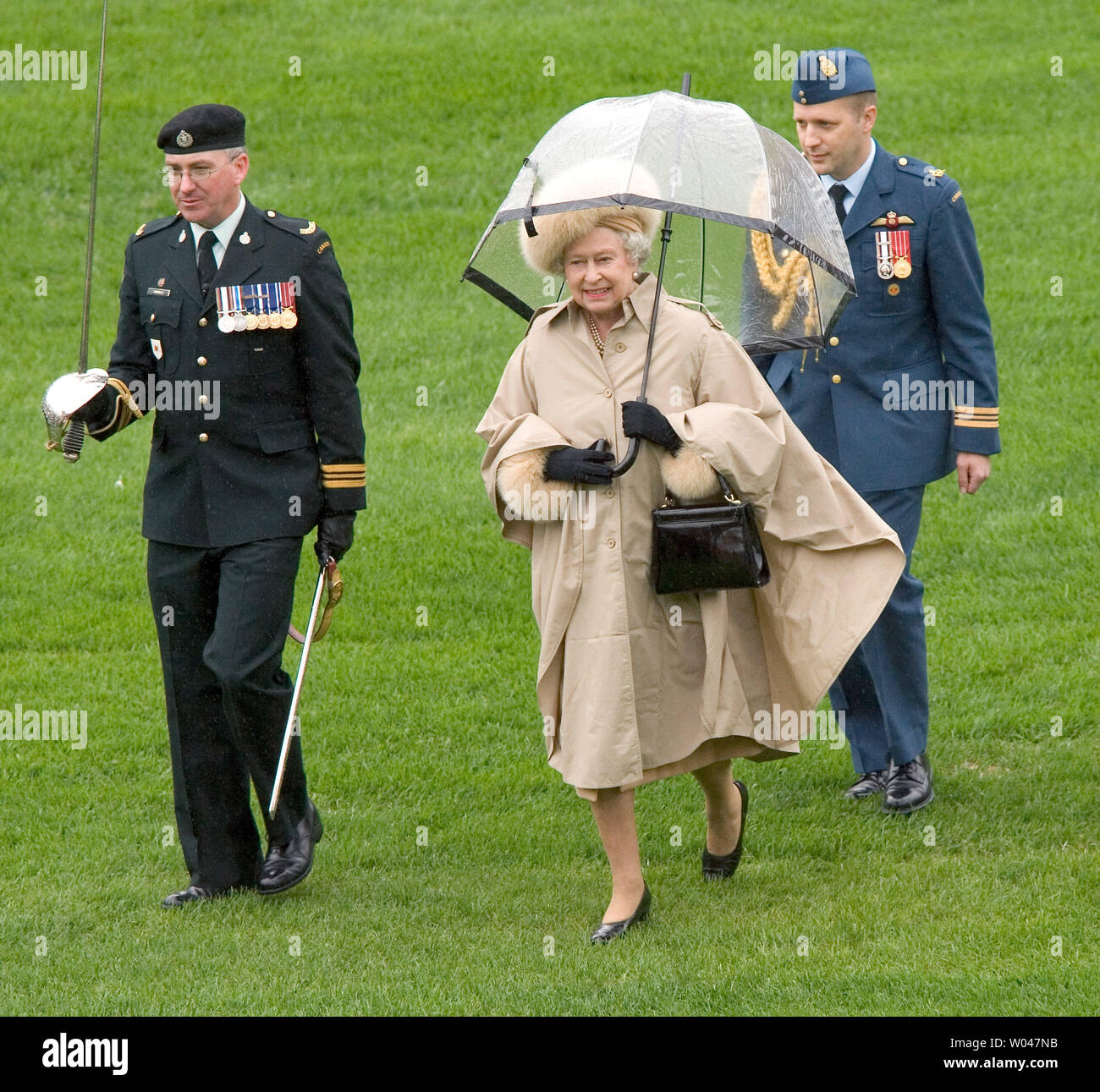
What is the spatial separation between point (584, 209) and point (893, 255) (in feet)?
5.57

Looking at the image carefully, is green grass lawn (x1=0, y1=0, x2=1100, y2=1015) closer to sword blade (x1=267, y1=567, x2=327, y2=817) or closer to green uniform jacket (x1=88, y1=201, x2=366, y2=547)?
sword blade (x1=267, y1=567, x2=327, y2=817)

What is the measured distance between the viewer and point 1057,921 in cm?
511

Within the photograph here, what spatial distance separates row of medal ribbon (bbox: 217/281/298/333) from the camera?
5445 millimetres

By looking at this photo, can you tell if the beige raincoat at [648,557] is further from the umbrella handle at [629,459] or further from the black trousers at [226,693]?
the black trousers at [226,693]

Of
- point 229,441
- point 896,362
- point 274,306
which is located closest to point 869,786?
point 896,362

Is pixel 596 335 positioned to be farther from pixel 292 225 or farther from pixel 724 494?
pixel 292 225

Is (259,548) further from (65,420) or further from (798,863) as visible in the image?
(798,863)

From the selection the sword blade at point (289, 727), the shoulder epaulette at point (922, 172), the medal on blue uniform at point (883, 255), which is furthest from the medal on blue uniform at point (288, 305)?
the shoulder epaulette at point (922, 172)

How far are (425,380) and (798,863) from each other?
680cm

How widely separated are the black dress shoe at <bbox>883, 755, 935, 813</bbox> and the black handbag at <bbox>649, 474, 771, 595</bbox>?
1612mm

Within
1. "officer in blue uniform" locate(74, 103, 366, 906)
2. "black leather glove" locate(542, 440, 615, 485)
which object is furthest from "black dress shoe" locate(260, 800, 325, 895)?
"black leather glove" locate(542, 440, 615, 485)

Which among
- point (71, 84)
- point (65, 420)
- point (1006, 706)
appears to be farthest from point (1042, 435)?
point (71, 84)

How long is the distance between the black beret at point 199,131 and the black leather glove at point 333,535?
117 cm

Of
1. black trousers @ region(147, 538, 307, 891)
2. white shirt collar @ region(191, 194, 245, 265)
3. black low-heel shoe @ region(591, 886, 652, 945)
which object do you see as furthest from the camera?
white shirt collar @ region(191, 194, 245, 265)
